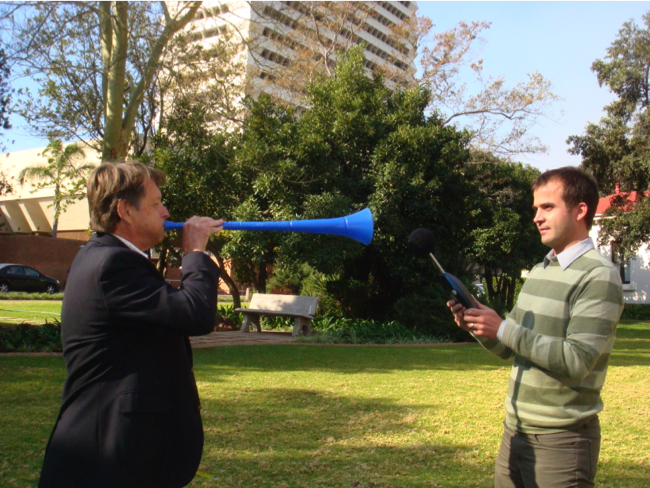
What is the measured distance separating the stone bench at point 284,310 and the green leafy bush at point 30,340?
4.67 m

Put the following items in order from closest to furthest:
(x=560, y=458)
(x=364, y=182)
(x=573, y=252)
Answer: (x=560, y=458) → (x=573, y=252) → (x=364, y=182)

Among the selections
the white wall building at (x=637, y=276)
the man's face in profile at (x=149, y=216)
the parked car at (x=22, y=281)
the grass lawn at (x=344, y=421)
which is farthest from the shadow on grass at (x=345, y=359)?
the parked car at (x=22, y=281)

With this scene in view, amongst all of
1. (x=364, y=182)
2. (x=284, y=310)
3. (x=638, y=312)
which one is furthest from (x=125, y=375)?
(x=638, y=312)

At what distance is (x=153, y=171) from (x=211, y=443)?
3.12m

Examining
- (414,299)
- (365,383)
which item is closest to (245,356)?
(365,383)

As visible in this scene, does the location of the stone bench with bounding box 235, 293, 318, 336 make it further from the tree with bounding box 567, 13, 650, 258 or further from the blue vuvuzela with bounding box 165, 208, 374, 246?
the tree with bounding box 567, 13, 650, 258

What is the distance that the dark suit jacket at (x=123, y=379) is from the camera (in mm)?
1835

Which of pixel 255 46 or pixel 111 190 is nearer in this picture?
pixel 111 190

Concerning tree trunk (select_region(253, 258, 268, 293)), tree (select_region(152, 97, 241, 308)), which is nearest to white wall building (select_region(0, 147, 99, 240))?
tree trunk (select_region(253, 258, 268, 293))

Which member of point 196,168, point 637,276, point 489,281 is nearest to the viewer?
point 196,168

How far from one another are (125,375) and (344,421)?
3.88 meters

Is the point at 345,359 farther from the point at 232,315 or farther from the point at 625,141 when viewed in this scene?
the point at 625,141

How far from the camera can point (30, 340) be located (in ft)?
31.3

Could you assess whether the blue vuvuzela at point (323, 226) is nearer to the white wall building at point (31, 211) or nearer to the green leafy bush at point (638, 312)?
the green leafy bush at point (638, 312)
